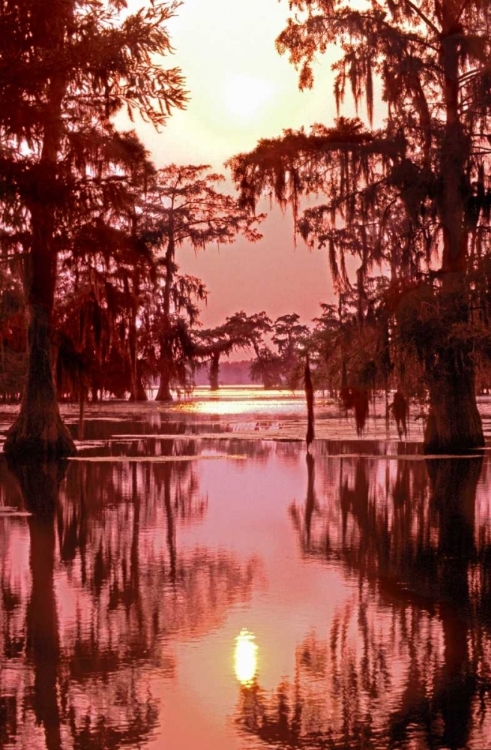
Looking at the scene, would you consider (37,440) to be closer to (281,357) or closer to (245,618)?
(245,618)

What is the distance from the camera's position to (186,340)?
148 ft

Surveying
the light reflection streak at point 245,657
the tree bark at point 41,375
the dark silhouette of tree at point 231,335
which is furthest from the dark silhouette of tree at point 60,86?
the dark silhouette of tree at point 231,335

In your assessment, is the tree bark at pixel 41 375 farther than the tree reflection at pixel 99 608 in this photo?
Yes

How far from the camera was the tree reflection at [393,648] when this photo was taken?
610 cm

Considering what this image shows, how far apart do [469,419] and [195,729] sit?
24104mm

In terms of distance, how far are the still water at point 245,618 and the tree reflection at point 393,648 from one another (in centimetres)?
2

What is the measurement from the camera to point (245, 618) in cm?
896

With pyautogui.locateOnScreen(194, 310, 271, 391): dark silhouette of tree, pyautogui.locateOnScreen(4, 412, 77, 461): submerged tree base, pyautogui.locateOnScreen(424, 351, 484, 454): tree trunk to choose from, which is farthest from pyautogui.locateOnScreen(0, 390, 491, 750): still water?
pyautogui.locateOnScreen(194, 310, 271, 391): dark silhouette of tree

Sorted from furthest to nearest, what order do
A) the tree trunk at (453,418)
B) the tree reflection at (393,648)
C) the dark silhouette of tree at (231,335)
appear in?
the dark silhouette of tree at (231,335) < the tree trunk at (453,418) < the tree reflection at (393,648)

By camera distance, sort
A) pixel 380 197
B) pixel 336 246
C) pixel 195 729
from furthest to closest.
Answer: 1. pixel 336 246
2. pixel 380 197
3. pixel 195 729

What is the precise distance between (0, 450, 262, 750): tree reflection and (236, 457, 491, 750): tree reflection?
0.68 metres

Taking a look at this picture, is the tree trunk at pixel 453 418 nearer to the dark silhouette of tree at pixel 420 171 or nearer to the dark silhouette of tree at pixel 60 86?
the dark silhouette of tree at pixel 420 171

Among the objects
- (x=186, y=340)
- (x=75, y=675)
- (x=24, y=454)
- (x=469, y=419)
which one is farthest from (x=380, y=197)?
(x=75, y=675)

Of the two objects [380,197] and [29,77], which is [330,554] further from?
[380,197]
